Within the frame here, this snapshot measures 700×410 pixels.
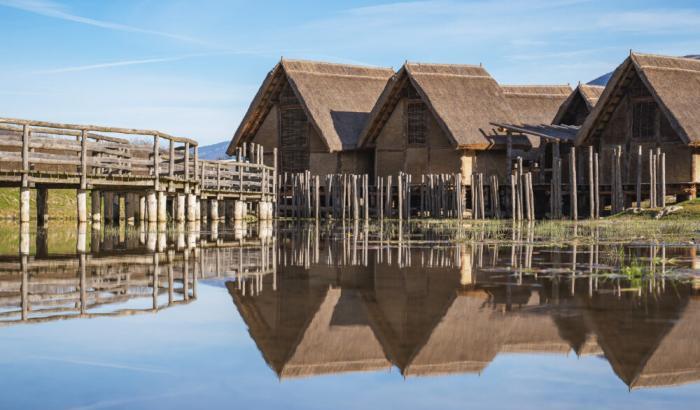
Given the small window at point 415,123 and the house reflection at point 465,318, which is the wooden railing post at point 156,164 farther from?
the small window at point 415,123

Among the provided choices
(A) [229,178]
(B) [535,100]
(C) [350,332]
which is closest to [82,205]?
(A) [229,178]

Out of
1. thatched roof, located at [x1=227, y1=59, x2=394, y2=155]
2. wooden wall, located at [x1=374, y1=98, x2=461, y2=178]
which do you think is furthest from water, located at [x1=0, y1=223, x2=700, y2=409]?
thatched roof, located at [x1=227, y1=59, x2=394, y2=155]

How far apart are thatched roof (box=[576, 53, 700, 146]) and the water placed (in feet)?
71.6

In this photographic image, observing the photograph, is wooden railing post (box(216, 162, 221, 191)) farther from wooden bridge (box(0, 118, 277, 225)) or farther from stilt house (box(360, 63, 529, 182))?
stilt house (box(360, 63, 529, 182))

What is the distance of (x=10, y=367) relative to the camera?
648 centimetres

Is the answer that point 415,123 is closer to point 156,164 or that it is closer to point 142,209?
point 142,209

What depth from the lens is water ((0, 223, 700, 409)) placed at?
18.9ft

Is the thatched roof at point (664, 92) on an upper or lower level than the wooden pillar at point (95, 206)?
upper

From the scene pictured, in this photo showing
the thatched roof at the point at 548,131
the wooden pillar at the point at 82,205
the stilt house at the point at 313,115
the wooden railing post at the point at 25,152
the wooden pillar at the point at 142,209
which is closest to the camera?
the wooden railing post at the point at 25,152

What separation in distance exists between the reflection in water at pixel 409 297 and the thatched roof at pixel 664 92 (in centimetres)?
1827

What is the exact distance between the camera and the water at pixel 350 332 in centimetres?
576

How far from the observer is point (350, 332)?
25.8 feet

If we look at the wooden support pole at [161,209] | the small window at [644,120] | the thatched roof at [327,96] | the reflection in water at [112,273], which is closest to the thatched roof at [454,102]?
the thatched roof at [327,96]

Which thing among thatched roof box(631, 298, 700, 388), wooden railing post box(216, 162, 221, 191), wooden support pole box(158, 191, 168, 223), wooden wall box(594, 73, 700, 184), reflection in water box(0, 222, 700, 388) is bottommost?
thatched roof box(631, 298, 700, 388)
